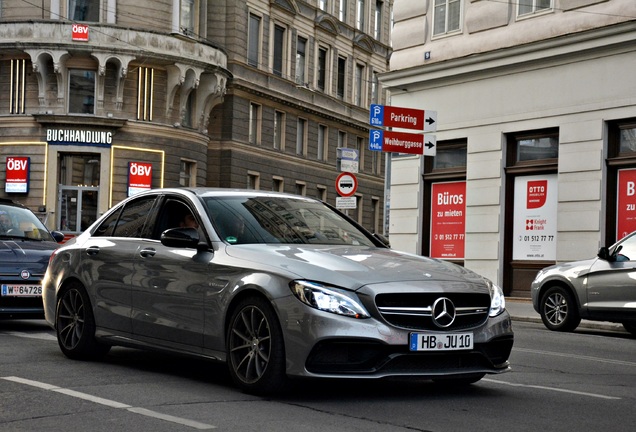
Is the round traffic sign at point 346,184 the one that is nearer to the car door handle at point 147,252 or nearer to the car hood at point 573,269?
the car hood at point 573,269

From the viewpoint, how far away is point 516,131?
961 inches

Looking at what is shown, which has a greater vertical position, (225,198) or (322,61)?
(322,61)

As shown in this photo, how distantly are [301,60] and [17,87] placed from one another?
16007 mm

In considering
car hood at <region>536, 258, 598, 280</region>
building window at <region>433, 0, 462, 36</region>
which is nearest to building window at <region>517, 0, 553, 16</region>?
building window at <region>433, 0, 462, 36</region>

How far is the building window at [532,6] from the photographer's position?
23.8 m

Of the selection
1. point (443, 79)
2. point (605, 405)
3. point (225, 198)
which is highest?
point (443, 79)

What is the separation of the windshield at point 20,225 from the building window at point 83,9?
2995 centimetres

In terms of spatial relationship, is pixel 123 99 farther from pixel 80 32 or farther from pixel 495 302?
pixel 495 302

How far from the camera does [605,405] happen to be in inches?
289

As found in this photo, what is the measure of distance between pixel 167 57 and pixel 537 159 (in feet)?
74.5

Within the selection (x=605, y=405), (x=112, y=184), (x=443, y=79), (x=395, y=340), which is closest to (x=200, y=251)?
(x=395, y=340)

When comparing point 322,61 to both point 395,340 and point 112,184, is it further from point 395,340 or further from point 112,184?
point 395,340

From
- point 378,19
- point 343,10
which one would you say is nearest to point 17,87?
point 343,10

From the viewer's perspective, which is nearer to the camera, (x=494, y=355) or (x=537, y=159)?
(x=494, y=355)
